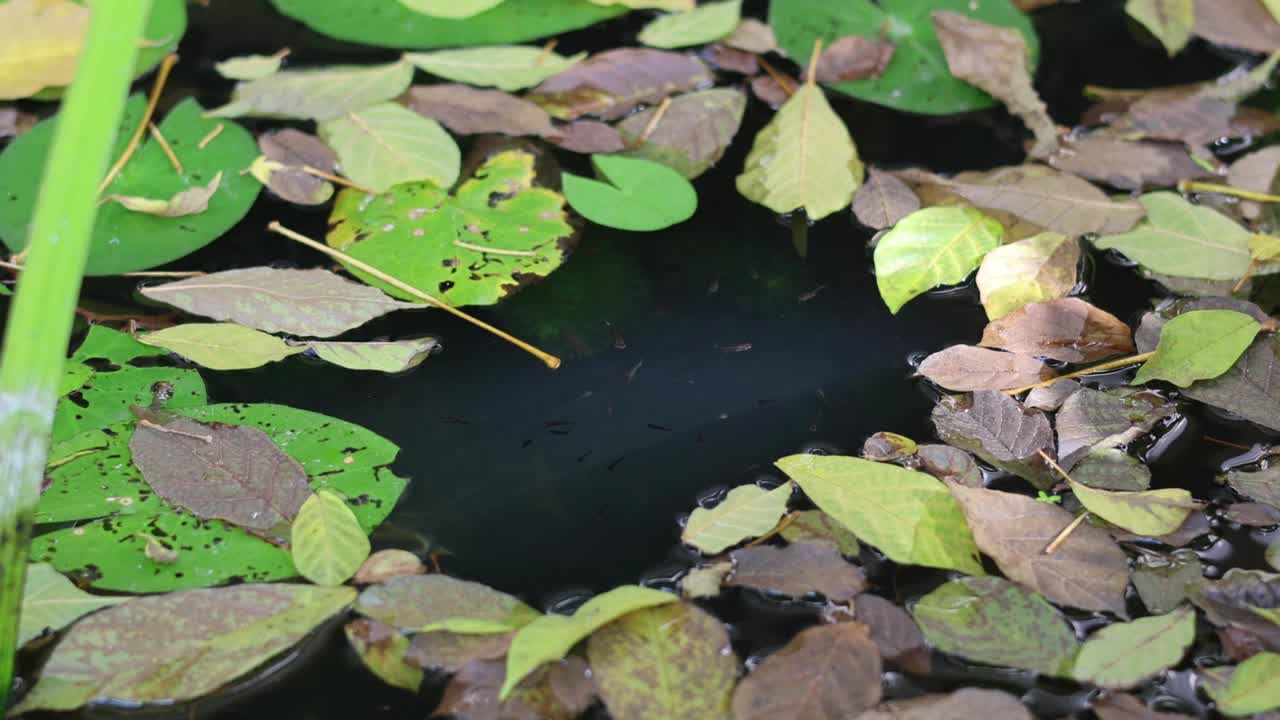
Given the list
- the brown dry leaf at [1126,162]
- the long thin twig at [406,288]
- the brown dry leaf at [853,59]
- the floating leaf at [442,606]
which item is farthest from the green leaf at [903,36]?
the floating leaf at [442,606]

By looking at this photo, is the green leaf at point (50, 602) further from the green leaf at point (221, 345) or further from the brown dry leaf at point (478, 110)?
the brown dry leaf at point (478, 110)

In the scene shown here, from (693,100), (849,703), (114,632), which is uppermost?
(693,100)

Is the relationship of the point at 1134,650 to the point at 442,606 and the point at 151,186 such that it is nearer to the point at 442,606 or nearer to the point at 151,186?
the point at 442,606

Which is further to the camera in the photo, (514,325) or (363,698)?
(514,325)

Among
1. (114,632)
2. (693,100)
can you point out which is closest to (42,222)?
(114,632)

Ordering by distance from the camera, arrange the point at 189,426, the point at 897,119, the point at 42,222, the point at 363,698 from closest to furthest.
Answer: the point at 42,222, the point at 363,698, the point at 189,426, the point at 897,119

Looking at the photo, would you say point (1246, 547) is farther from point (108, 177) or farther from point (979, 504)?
point (108, 177)

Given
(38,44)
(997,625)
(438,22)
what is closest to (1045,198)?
(997,625)

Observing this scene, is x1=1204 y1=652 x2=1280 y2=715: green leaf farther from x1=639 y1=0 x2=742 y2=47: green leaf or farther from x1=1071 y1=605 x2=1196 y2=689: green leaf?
x1=639 y1=0 x2=742 y2=47: green leaf
